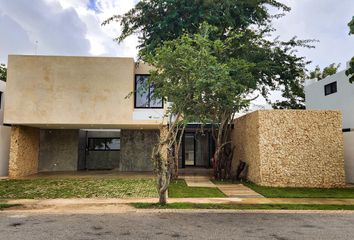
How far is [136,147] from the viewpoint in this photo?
19609mm

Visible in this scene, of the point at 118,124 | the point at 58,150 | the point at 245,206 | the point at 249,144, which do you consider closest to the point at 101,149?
the point at 58,150

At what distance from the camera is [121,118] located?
49.0 ft

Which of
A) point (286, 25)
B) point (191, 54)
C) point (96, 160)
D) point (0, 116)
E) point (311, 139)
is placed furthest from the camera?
point (96, 160)

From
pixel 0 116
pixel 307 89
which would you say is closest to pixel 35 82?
pixel 0 116

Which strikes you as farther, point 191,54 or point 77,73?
point 77,73

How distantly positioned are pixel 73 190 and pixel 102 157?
10.6m

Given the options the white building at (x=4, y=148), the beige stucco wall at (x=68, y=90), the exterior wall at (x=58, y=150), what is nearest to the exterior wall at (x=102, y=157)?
the exterior wall at (x=58, y=150)

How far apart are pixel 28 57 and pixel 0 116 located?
6.01 m

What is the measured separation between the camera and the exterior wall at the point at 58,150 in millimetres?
19594

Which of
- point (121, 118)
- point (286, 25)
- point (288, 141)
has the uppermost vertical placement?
point (286, 25)

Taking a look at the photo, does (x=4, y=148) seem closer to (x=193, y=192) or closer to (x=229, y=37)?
(x=193, y=192)

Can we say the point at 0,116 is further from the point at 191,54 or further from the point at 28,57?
the point at 191,54

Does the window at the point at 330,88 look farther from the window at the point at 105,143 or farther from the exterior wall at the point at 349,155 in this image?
the window at the point at 105,143

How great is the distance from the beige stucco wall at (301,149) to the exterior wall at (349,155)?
1846 millimetres
